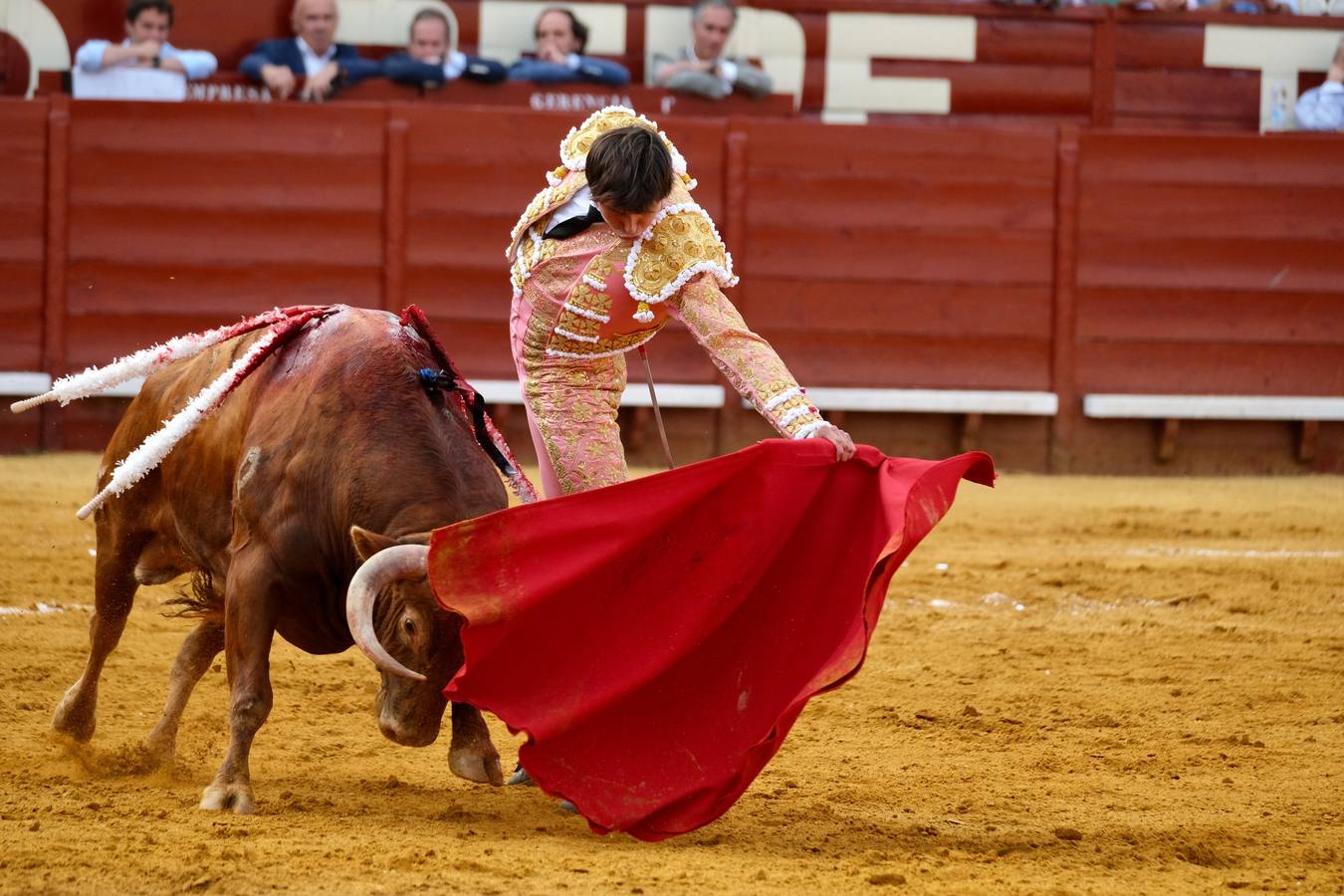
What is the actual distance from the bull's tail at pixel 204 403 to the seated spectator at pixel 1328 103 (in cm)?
638

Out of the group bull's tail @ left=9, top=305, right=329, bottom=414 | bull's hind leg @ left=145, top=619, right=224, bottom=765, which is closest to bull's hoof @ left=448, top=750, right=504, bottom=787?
bull's hind leg @ left=145, top=619, right=224, bottom=765

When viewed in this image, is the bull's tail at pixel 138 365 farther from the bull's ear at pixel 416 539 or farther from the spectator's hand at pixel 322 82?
the spectator's hand at pixel 322 82

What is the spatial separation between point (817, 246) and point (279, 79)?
2494 millimetres

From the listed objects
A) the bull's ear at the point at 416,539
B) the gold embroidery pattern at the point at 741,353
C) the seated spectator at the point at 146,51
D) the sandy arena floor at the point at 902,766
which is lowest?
the sandy arena floor at the point at 902,766

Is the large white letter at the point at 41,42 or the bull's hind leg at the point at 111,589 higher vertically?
the large white letter at the point at 41,42

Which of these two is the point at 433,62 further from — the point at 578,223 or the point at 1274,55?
the point at 578,223

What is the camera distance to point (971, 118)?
8.66 meters

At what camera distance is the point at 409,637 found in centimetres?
276

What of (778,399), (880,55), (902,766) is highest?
(880,55)

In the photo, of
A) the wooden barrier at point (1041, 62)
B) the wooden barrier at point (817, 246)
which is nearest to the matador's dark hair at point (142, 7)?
the wooden barrier at point (817, 246)

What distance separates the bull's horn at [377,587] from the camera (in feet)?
8.52

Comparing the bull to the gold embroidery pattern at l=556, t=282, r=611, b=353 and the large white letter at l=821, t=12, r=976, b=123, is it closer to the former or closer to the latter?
the gold embroidery pattern at l=556, t=282, r=611, b=353

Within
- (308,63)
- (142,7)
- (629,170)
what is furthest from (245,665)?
(308,63)

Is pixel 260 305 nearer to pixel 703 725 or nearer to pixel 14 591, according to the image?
pixel 14 591
